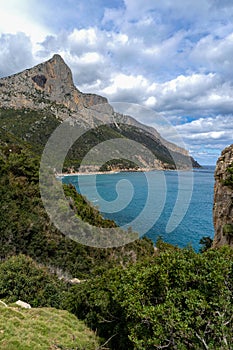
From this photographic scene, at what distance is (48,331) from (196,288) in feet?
17.2

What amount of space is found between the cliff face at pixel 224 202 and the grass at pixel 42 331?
1119 centimetres

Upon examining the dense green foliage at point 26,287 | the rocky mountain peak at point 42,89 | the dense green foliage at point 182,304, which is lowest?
the dense green foliage at point 26,287

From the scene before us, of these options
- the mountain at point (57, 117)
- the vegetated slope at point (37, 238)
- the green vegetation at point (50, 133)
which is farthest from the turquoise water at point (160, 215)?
the green vegetation at point (50, 133)

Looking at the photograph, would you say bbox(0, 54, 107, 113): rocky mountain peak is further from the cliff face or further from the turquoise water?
the cliff face

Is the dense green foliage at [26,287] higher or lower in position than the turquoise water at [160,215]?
higher

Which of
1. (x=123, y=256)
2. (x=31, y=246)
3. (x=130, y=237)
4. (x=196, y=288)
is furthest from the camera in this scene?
(x=130, y=237)

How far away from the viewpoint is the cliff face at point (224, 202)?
654 inches

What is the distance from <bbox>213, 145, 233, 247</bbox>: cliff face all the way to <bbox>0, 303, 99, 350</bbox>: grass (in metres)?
11.2

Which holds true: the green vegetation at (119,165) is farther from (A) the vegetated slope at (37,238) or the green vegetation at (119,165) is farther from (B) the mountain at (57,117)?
(A) the vegetated slope at (37,238)

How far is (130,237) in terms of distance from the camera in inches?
1186

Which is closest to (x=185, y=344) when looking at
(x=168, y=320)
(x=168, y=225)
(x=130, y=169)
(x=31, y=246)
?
(x=168, y=320)

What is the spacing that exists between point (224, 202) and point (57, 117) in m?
132

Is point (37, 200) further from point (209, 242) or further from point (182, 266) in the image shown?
point (182, 266)

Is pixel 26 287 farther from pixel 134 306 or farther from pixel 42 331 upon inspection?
pixel 134 306
